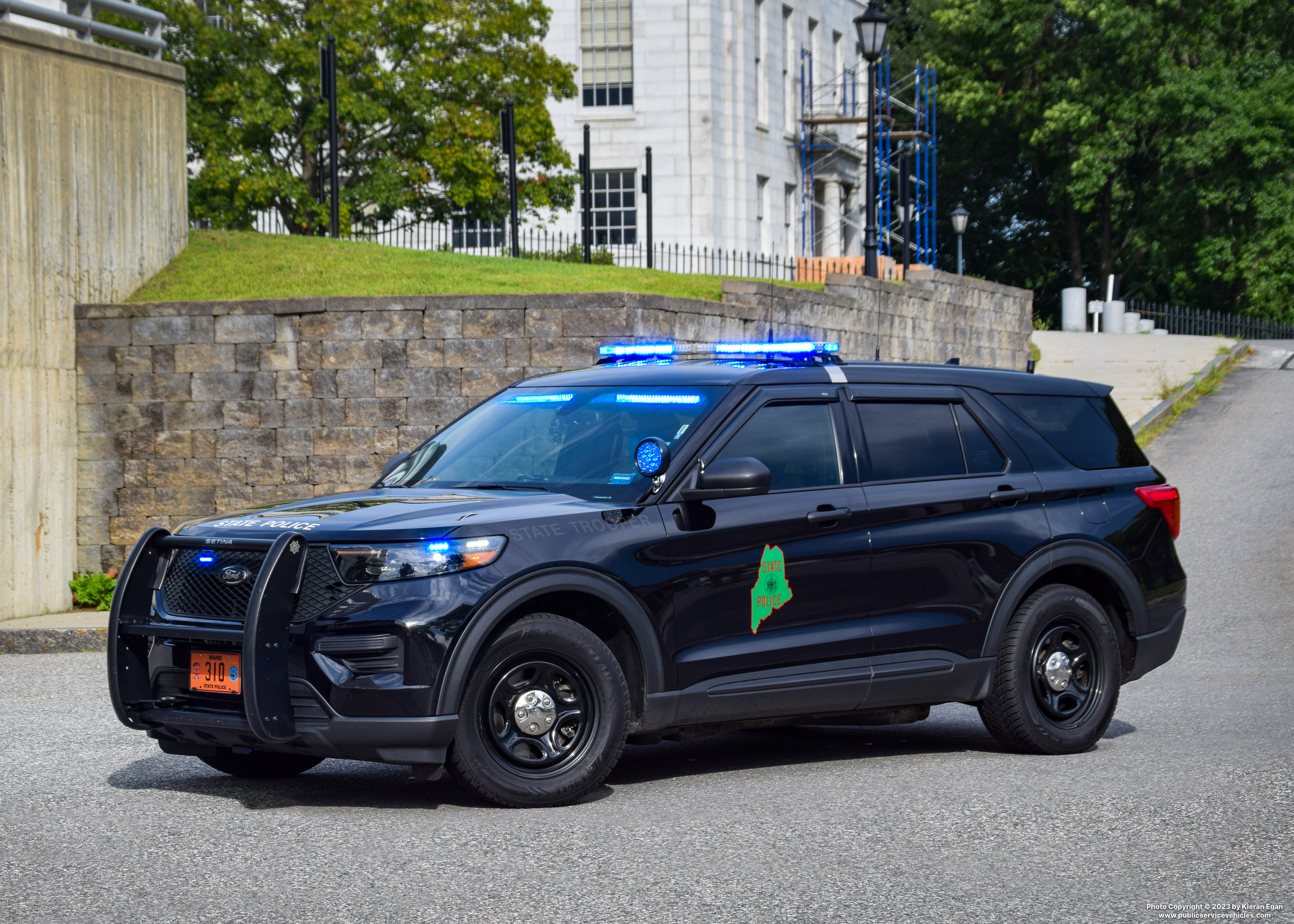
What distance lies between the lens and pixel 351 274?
18266mm

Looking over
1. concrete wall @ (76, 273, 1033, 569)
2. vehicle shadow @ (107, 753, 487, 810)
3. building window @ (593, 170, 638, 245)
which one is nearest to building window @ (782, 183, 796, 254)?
building window @ (593, 170, 638, 245)

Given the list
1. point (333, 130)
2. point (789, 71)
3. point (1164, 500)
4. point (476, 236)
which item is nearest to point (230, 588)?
point (1164, 500)

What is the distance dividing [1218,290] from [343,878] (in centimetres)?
4663

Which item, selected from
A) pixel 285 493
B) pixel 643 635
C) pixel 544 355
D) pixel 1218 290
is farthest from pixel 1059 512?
pixel 1218 290

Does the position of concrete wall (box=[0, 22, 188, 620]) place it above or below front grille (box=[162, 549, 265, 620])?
above

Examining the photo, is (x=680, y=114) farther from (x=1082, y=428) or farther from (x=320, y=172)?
(x=1082, y=428)

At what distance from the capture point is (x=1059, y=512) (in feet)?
26.6

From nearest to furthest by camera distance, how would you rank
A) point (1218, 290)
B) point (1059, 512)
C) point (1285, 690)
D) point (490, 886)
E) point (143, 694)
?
point (490, 886)
point (143, 694)
point (1059, 512)
point (1285, 690)
point (1218, 290)

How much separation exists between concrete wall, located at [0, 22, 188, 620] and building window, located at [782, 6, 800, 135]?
91.1 ft

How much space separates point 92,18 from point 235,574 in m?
13.1

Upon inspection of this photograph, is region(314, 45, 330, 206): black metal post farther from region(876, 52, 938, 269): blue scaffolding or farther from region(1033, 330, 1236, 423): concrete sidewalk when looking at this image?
region(1033, 330, 1236, 423): concrete sidewalk

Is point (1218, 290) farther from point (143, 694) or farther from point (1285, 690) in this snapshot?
point (143, 694)

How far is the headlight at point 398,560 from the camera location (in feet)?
20.1

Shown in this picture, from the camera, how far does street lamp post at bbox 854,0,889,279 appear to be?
2211 cm
